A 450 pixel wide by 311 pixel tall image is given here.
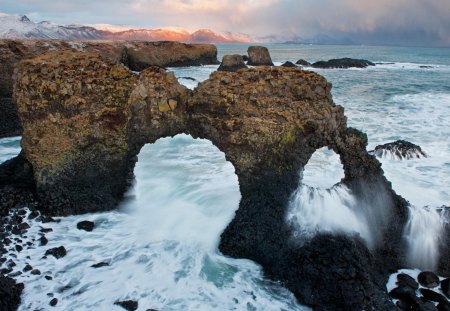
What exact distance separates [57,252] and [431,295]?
7937 mm

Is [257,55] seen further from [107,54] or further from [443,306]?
[443,306]

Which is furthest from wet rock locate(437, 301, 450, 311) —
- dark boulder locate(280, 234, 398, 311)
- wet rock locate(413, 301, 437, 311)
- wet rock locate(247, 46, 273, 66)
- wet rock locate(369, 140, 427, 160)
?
wet rock locate(247, 46, 273, 66)

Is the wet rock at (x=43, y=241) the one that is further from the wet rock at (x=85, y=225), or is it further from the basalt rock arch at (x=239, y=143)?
the basalt rock arch at (x=239, y=143)

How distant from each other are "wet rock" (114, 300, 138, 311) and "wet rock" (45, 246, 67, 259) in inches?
84.5

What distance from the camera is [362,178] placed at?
31.1 feet

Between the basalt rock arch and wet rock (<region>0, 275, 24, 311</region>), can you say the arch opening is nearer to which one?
the basalt rock arch

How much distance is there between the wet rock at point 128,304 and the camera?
7.19m

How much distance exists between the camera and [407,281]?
8039 mm

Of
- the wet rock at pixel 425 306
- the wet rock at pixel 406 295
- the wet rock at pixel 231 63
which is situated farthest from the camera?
the wet rock at pixel 231 63

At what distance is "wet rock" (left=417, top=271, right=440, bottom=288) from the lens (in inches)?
316

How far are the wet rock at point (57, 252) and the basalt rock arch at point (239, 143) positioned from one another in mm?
1858

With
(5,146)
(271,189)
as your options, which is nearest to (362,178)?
(271,189)

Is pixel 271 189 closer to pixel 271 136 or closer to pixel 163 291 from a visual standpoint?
pixel 271 136

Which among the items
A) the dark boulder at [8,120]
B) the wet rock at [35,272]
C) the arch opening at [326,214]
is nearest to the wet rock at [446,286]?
the arch opening at [326,214]
